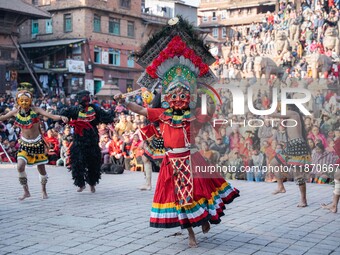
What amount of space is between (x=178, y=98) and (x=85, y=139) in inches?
195

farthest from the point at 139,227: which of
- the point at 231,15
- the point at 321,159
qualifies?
the point at 231,15

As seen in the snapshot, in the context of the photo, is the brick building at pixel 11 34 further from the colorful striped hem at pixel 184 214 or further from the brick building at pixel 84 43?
the colorful striped hem at pixel 184 214

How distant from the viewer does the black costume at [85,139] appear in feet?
37.8

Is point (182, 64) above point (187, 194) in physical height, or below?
above

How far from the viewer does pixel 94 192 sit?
11.8m

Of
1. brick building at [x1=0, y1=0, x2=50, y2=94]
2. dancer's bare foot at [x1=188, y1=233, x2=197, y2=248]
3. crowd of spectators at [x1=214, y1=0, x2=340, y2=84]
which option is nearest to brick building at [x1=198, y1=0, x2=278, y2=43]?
crowd of spectators at [x1=214, y1=0, x2=340, y2=84]

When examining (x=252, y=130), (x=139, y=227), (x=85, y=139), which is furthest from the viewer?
(x=252, y=130)

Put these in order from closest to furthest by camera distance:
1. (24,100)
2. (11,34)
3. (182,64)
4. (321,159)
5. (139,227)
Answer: (182,64)
(139,227)
(24,100)
(321,159)
(11,34)

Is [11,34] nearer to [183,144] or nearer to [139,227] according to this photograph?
[139,227]

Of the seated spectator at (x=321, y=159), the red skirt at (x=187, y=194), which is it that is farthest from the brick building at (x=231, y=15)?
the red skirt at (x=187, y=194)

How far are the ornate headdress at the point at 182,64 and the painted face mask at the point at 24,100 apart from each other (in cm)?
352

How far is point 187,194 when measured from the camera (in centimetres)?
693

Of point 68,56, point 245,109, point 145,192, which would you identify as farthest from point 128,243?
point 68,56

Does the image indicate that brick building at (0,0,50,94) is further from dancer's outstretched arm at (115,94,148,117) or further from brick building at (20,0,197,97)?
dancer's outstretched arm at (115,94,148,117)
